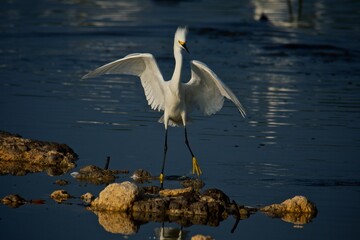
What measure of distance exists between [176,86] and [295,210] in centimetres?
326

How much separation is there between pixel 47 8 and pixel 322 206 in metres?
24.5

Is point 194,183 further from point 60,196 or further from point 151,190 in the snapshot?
point 60,196

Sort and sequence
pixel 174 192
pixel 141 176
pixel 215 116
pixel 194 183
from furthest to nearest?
pixel 215 116, pixel 141 176, pixel 194 183, pixel 174 192

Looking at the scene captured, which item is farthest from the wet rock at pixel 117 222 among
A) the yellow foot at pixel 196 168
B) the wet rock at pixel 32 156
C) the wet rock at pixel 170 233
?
the yellow foot at pixel 196 168

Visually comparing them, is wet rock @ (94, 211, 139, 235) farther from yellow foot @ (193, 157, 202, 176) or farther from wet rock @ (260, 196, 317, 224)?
yellow foot @ (193, 157, 202, 176)

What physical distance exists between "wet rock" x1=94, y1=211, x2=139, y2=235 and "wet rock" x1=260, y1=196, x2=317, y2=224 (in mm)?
1540

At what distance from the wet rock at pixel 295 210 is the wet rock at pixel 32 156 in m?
3.13

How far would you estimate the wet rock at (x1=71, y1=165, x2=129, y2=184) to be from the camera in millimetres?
10594

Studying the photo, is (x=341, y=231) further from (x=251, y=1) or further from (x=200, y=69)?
(x=251, y=1)

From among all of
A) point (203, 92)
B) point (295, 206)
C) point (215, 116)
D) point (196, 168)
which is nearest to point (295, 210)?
point (295, 206)

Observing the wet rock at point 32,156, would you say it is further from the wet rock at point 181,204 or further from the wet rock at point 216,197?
the wet rock at point 216,197

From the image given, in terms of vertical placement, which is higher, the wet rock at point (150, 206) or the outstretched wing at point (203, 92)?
the outstretched wing at point (203, 92)

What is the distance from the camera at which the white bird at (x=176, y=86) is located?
460 inches

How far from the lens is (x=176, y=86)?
468 inches
